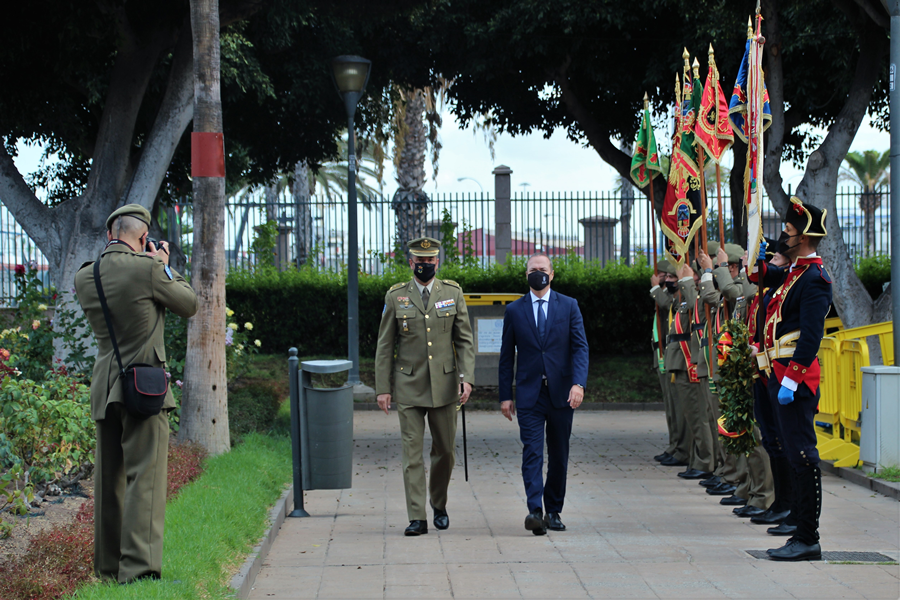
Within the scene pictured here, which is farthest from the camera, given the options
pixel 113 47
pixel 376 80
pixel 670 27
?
pixel 376 80

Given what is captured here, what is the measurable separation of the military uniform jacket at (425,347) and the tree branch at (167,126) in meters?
5.87

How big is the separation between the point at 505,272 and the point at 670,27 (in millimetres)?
5418

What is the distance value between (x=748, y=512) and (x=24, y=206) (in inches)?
376

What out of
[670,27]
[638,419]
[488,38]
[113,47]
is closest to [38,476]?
[113,47]

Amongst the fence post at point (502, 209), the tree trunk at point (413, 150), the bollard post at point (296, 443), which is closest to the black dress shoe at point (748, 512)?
the bollard post at point (296, 443)

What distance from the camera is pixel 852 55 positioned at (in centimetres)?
1383

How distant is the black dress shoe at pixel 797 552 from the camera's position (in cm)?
580

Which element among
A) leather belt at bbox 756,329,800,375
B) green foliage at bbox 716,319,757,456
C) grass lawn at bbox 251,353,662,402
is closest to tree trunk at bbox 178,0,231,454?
green foliage at bbox 716,319,757,456

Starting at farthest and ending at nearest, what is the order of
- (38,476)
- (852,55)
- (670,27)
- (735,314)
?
(670,27), (852,55), (735,314), (38,476)

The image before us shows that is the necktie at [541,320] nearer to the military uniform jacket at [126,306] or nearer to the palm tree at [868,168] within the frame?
the military uniform jacket at [126,306]

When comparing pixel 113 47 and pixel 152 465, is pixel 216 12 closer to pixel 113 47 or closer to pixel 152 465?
pixel 113 47

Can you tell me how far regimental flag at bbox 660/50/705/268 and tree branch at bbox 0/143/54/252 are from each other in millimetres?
7731

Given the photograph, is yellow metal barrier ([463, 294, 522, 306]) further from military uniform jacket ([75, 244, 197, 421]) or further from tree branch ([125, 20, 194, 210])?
military uniform jacket ([75, 244, 197, 421])

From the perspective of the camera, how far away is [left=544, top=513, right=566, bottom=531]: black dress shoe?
6.83m
